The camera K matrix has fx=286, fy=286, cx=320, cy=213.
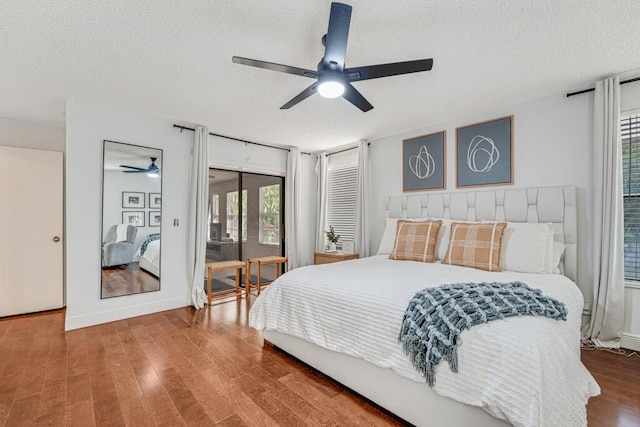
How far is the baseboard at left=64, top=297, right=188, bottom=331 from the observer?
10.4 ft

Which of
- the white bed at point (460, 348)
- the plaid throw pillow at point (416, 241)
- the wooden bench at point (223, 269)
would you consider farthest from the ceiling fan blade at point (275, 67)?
the wooden bench at point (223, 269)

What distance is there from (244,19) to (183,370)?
2639 millimetres

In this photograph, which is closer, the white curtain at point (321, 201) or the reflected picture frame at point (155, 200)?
the reflected picture frame at point (155, 200)

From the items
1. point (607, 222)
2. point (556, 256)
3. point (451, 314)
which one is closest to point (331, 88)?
point (451, 314)

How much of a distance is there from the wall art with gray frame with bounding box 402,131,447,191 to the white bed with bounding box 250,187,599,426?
2.68 ft

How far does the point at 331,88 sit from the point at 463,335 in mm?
1750

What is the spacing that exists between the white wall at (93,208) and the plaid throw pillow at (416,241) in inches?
120

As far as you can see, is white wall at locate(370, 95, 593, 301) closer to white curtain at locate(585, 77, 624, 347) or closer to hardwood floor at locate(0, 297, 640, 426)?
white curtain at locate(585, 77, 624, 347)

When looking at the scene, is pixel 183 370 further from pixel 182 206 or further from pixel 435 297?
pixel 182 206

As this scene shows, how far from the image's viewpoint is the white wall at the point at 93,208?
10.5 feet

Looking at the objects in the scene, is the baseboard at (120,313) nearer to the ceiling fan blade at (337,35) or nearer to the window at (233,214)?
the window at (233,214)

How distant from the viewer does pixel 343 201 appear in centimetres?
521

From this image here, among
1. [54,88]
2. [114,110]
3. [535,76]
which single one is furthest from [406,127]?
[54,88]

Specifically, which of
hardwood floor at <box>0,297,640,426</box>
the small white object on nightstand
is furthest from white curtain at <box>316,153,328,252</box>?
hardwood floor at <box>0,297,640,426</box>
